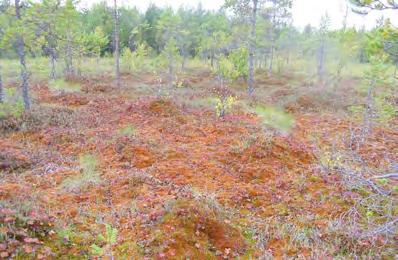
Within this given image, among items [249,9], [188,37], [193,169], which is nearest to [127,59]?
[188,37]

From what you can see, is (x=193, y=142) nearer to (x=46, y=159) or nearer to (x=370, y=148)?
(x=46, y=159)

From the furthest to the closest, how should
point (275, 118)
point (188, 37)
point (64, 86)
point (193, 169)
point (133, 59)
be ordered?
1. point (188, 37)
2. point (133, 59)
3. point (64, 86)
4. point (275, 118)
5. point (193, 169)

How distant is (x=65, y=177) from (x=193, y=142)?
421cm

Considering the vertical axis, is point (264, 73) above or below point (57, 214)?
above

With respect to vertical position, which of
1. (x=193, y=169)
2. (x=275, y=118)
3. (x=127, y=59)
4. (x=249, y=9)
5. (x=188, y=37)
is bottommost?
(x=193, y=169)

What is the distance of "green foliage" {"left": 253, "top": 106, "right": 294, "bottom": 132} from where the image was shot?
43.4 feet

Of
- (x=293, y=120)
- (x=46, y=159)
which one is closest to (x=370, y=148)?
(x=293, y=120)

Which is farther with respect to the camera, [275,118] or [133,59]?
[133,59]

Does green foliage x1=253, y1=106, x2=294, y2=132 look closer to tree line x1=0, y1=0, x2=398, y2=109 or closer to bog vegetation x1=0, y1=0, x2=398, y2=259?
bog vegetation x1=0, y1=0, x2=398, y2=259

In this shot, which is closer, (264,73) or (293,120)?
(293,120)

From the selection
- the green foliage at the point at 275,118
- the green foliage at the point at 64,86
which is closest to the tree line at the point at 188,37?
the green foliage at the point at 64,86

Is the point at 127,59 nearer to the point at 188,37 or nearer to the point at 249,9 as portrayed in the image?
the point at 188,37

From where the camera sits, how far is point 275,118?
1443 cm

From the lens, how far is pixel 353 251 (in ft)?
18.1
